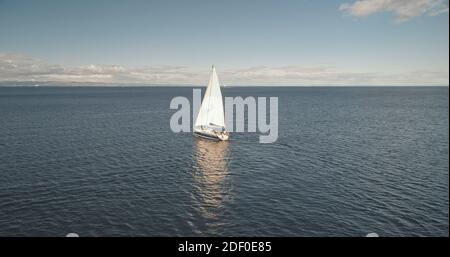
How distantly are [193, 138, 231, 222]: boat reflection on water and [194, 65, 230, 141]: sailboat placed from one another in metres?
3.23

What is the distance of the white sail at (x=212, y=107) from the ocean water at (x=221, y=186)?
742cm

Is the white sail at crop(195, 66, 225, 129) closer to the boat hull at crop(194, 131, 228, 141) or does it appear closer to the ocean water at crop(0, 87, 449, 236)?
the boat hull at crop(194, 131, 228, 141)

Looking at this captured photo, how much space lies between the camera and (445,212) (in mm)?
48438

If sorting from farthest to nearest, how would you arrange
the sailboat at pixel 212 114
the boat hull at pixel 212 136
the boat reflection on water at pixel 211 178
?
the sailboat at pixel 212 114 → the boat hull at pixel 212 136 → the boat reflection on water at pixel 211 178

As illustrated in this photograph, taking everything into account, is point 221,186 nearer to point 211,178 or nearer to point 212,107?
point 211,178

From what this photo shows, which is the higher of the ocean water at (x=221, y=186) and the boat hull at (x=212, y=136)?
the boat hull at (x=212, y=136)

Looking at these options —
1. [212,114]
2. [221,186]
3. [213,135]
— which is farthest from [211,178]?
[212,114]

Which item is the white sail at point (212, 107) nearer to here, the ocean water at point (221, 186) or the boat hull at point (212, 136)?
the boat hull at point (212, 136)

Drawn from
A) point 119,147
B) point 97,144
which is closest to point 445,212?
point 119,147

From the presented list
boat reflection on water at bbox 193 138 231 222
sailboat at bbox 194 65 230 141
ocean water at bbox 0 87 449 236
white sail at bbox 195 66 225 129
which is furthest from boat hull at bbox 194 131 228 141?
white sail at bbox 195 66 225 129

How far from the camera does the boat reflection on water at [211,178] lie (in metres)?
49.3

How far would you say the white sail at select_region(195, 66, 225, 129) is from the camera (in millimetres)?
97938

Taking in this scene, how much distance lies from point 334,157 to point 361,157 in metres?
6.59

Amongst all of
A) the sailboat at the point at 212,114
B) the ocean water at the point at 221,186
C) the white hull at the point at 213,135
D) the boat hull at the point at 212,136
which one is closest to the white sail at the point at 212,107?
the sailboat at the point at 212,114
